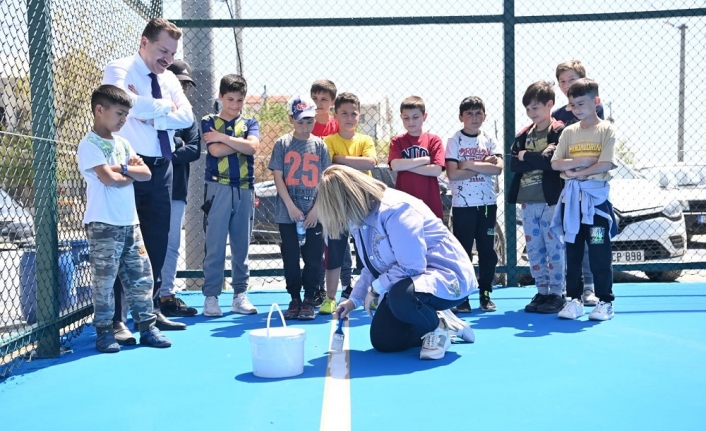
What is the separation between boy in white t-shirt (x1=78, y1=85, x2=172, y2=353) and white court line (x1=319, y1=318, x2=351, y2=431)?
1257 millimetres

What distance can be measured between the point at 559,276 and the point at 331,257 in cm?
185

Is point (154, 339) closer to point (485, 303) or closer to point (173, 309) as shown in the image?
point (173, 309)

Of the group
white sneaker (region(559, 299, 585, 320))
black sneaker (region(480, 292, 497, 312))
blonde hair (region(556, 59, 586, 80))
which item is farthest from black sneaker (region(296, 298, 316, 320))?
blonde hair (region(556, 59, 586, 80))

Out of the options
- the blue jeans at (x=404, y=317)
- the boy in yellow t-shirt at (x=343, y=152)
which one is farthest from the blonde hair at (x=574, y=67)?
the blue jeans at (x=404, y=317)

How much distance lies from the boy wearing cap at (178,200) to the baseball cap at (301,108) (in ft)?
2.67

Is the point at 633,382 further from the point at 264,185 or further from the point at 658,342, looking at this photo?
the point at 264,185

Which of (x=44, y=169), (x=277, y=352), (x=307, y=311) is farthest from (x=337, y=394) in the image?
(x=44, y=169)

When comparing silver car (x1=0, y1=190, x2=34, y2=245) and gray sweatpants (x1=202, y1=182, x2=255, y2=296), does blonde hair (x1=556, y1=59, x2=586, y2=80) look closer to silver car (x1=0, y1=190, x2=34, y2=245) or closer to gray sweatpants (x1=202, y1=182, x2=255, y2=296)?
gray sweatpants (x1=202, y1=182, x2=255, y2=296)

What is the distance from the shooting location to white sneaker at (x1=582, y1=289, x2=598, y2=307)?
619cm

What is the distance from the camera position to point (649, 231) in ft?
25.5

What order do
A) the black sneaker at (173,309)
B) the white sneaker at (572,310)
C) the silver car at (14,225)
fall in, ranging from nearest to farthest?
1. the silver car at (14,225)
2. the white sneaker at (572,310)
3. the black sneaker at (173,309)

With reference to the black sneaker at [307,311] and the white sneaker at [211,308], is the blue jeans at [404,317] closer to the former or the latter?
the black sneaker at [307,311]

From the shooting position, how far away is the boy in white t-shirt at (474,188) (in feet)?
20.0

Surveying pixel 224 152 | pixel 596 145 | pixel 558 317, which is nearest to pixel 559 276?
pixel 558 317
